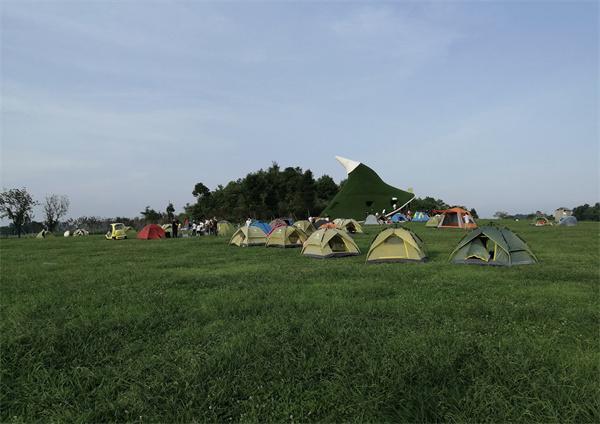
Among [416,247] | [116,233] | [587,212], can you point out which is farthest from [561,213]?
[116,233]

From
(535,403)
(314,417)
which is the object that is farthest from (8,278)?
(535,403)

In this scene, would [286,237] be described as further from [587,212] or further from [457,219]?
[587,212]

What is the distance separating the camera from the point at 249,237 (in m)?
22.8

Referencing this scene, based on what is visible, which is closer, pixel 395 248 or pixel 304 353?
pixel 304 353

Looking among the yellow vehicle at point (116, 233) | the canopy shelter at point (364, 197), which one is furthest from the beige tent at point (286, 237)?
the canopy shelter at point (364, 197)

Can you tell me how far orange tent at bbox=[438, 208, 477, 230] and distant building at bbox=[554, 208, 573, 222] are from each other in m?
17.8

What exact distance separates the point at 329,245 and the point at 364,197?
160 ft

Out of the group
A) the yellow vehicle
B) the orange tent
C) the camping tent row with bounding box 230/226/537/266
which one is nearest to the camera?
the camping tent row with bounding box 230/226/537/266

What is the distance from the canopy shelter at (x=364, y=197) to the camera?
62.0 metres

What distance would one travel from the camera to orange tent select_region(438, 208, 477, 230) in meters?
34.0

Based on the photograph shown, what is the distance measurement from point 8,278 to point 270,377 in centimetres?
Answer: 1143

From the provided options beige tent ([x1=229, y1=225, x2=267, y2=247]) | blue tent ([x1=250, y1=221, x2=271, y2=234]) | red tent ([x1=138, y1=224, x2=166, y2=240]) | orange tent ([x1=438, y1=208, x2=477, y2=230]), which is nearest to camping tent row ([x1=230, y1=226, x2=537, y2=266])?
beige tent ([x1=229, y1=225, x2=267, y2=247])

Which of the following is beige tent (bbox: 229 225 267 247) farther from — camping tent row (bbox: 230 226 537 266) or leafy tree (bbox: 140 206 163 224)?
leafy tree (bbox: 140 206 163 224)

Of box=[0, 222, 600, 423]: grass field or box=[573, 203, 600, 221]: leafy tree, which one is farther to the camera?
box=[573, 203, 600, 221]: leafy tree
